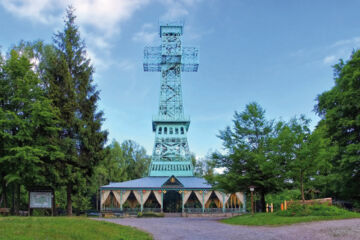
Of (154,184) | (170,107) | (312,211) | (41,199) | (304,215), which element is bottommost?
(304,215)

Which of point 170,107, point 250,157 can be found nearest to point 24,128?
point 250,157

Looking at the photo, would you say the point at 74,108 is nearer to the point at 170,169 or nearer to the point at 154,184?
the point at 154,184

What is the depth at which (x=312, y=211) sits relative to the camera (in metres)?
17.1

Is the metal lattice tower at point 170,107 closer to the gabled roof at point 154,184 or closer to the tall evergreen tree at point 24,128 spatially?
the gabled roof at point 154,184

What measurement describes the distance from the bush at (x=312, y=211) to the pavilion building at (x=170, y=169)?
1360cm

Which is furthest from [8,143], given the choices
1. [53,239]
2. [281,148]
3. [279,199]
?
[279,199]

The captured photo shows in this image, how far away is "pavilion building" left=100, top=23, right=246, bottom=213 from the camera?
34125 mm

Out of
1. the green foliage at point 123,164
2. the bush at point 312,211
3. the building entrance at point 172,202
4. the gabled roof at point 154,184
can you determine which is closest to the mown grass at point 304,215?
the bush at point 312,211

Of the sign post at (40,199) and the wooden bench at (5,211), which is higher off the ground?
the sign post at (40,199)

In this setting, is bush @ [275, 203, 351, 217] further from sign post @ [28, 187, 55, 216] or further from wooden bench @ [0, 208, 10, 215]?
wooden bench @ [0, 208, 10, 215]

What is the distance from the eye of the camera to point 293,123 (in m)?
21.2

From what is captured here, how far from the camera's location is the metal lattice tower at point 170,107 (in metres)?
42.5

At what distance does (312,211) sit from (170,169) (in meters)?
26.1

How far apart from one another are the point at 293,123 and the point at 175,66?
103ft
